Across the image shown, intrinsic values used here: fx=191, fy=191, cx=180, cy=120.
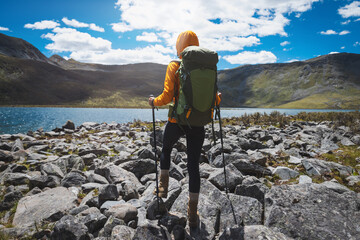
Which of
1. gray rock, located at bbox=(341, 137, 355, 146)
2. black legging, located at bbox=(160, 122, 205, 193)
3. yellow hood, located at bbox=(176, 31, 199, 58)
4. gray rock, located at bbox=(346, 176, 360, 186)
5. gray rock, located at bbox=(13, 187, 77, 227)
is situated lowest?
gray rock, located at bbox=(13, 187, 77, 227)

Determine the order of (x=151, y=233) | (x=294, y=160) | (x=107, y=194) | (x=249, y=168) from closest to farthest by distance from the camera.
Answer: (x=151, y=233)
(x=107, y=194)
(x=249, y=168)
(x=294, y=160)

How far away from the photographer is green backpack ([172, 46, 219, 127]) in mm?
3072

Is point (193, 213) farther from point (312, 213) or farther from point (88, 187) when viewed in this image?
point (88, 187)

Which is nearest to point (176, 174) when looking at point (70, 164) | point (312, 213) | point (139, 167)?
point (139, 167)

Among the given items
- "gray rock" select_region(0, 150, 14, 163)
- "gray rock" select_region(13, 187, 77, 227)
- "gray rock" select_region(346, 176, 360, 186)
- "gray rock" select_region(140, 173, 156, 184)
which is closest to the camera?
"gray rock" select_region(13, 187, 77, 227)

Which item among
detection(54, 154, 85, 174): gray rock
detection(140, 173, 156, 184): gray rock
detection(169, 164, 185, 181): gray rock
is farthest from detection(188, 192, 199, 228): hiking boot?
detection(54, 154, 85, 174): gray rock

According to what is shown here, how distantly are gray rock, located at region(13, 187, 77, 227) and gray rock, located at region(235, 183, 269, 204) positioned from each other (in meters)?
3.87

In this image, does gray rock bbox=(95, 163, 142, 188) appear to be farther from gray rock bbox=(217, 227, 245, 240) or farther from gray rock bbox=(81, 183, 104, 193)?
gray rock bbox=(217, 227, 245, 240)

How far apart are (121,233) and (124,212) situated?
61 cm

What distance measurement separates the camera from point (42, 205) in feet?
14.3

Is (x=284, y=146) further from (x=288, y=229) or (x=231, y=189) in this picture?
(x=288, y=229)

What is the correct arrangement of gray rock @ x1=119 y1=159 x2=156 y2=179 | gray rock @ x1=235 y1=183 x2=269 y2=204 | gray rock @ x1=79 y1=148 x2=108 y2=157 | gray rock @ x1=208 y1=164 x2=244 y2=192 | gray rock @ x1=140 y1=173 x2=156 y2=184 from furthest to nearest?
gray rock @ x1=79 y1=148 x2=108 y2=157
gray rock @ x1=119 y1=159 x2=156 y2=179
gray rock @ x1=140 y1=173 x2=156 y2=184
gray rock @ x1=208 y1=164 x2=244 y2=192
gray rock @ x1=235 y1=183 x2=269 y2=204

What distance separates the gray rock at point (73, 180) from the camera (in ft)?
18.1

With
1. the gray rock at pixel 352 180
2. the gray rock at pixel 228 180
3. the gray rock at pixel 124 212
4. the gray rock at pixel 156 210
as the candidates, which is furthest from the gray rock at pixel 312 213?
the gray rock at pixel 124 212
